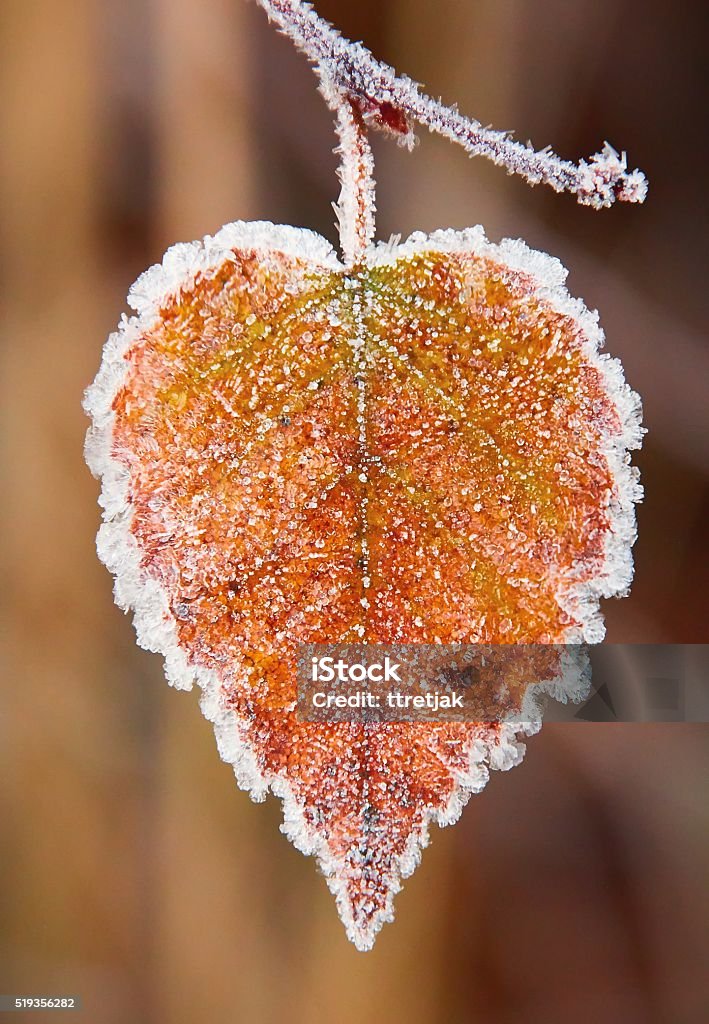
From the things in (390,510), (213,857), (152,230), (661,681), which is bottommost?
(213,857)

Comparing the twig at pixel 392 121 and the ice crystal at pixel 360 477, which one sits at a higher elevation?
the twig at pixel 392 121

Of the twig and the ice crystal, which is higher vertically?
the twig

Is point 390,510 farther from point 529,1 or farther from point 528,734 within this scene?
point 529,1

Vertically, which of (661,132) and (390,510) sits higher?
(661,132)

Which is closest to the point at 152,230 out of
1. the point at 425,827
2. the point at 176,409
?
the point at 176,409
